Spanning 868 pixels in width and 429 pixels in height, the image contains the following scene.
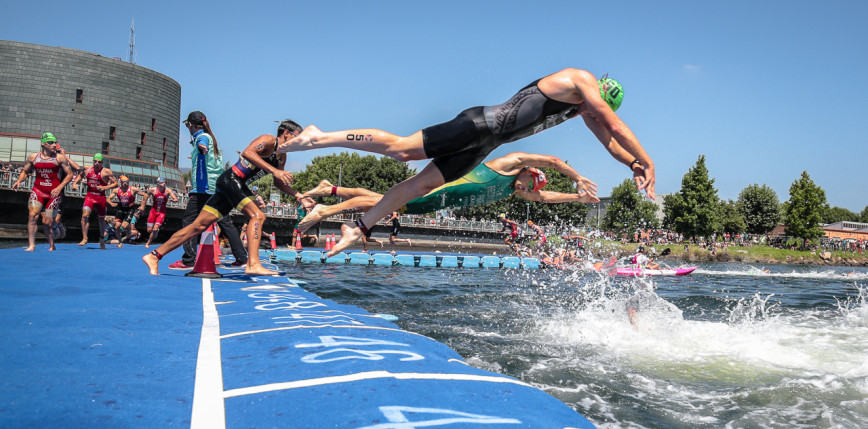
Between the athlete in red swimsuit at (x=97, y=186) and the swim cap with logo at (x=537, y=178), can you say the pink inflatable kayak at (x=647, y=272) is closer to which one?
the swim cap with logo at (x=537, y=178)

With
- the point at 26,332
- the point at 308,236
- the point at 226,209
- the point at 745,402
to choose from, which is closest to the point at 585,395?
the point at 745,402

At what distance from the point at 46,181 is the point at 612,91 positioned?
967cm

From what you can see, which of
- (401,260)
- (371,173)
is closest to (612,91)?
(401,260)

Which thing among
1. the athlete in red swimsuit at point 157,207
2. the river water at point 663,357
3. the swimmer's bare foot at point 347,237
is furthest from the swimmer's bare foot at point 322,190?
the athlete in red swimsuit at point 157,207

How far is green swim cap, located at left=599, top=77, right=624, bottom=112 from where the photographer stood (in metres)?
4.45

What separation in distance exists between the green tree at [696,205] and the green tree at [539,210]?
1136 cm

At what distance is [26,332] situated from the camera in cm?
282

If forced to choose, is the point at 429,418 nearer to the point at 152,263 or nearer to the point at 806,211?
the point at 152,263

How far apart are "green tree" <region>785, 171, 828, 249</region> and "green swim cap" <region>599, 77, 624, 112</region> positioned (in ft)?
208

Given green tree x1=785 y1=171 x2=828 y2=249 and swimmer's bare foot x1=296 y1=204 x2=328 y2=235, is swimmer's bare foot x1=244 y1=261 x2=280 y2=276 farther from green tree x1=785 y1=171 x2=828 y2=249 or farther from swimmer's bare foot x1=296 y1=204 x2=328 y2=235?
green tree x1=785 y1=171 x2=828 y2=249

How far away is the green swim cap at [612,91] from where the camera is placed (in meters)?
4.45

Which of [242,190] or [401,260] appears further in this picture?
[401,260]

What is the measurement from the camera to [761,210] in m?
72.2

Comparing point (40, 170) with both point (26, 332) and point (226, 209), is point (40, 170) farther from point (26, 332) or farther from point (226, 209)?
point (26, 332)
